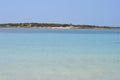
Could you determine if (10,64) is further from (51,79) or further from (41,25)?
(41,25)

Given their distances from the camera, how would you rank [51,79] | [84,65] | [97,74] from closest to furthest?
[51,79] → [97,74] → [84,65]

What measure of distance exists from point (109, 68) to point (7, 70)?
298 cm

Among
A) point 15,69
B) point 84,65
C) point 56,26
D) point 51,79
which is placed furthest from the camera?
point 56,26

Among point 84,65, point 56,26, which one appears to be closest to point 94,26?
point 56,26

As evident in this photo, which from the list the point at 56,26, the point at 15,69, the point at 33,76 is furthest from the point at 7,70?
the point at 56,26

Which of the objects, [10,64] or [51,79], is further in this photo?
[10,64]

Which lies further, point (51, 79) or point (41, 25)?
point (41, 25)

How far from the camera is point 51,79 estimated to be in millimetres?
8875

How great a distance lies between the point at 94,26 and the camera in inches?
4678

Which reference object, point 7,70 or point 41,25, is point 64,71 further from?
point 41,25

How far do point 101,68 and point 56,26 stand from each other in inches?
4042

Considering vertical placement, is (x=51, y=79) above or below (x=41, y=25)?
above

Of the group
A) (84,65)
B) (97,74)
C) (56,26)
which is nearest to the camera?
(97,74)

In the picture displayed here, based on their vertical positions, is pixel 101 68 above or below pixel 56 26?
above
